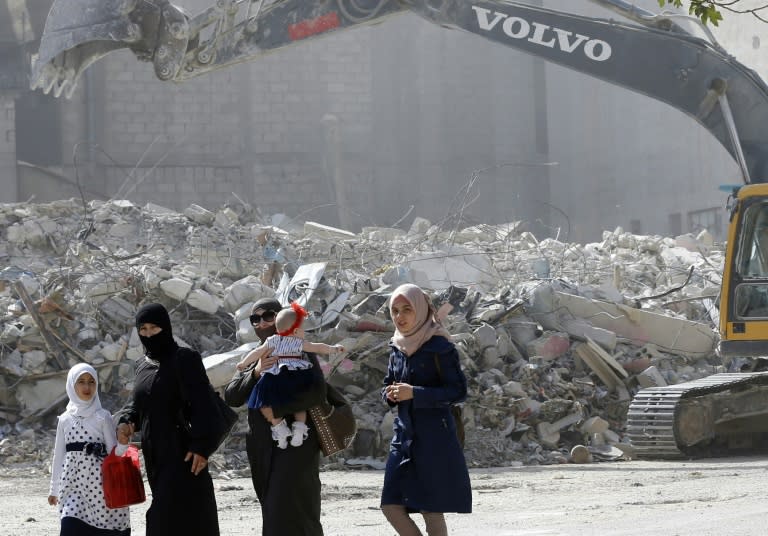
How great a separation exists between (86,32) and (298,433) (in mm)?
6537

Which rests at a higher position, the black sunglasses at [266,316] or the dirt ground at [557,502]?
the black sunglasses at [266,316]

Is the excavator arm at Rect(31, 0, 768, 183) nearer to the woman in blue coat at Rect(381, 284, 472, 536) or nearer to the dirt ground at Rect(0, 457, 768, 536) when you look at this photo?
the dirt ground at Rect(0, 457, 768, 536)

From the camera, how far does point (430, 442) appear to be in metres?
5.63

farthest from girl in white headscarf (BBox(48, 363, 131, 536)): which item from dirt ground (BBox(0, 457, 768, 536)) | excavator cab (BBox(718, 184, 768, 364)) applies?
excavator cab (BBox(718, 184, 768, 364))

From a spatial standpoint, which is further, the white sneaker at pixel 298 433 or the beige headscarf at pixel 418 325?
the white sneaker at pixel 298 433

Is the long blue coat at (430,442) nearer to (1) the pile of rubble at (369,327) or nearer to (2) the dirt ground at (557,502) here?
(2) the dirt ground at (557,502)

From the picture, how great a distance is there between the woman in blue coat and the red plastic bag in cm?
110

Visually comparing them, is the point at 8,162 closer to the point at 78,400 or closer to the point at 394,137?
the point at 394,137

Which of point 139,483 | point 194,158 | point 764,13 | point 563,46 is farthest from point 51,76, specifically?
point 194,158

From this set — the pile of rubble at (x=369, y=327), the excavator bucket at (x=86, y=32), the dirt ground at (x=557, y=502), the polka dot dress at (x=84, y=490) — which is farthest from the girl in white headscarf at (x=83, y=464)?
the excavator bucket at (x=86, y=32)

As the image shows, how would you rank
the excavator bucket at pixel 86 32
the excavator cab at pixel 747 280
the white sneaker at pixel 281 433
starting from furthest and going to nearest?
the excavator bucket at pixel 86 32 < the excavator cab at pixel 747 280 < the white sneaker at pixel 281 433

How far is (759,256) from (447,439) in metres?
5.94

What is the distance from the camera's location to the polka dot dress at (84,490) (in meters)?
5.77

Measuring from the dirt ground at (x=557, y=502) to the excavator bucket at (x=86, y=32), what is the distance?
3.46 m
